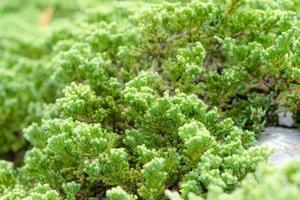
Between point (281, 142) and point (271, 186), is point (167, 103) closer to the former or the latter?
point (281, 142)

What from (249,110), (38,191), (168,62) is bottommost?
(38,191)

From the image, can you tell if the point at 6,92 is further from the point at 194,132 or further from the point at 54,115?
the point at 194,132

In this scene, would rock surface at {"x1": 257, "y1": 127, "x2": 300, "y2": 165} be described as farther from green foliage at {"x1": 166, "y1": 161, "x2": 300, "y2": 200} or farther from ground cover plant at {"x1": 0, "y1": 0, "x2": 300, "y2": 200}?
green foliage at {"x1": 166, "y1": 161, "x2": 300, "y2": 200}

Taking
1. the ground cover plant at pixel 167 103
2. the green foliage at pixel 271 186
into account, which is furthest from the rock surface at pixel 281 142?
the green foliage at pixel 271 186

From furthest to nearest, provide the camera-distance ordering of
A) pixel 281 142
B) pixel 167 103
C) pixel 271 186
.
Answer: pixel 281 142, pixel 167 103, pixel 271 186

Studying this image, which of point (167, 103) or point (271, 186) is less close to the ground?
point (271, 186)

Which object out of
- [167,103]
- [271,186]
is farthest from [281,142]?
[271,186]

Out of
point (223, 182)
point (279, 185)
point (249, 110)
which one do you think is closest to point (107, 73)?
point (249, 110)

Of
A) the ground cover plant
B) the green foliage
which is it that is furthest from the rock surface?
the green foliage
